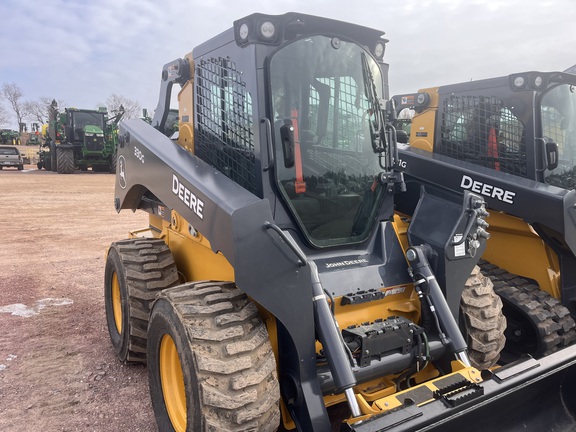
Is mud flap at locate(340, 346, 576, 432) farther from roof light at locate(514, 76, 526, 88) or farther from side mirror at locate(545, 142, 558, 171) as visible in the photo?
roof light at locate(514, 76, 526, 88)

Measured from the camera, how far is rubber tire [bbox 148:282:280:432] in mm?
2186

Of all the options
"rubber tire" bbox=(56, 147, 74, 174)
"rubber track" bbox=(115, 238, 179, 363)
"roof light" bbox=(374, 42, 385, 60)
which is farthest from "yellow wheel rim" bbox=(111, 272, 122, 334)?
"rubber tire" bbox=(56, 147, 74, 174)

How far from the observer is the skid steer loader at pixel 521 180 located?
13.0 feet

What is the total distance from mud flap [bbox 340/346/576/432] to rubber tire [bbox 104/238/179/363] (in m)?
1.98

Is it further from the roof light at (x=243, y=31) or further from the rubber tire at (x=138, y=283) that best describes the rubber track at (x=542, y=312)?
the roof light at (x=243, y=31)

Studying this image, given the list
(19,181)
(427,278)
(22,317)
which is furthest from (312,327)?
(19,181)

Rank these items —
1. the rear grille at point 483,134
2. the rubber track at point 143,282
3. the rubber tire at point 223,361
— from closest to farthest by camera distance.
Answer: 1. the rubber tire at point 223,361
2. the rubber track at point 143,282
3. the rear grille at point 483,134

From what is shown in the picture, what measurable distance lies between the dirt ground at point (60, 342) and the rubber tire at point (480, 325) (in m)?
2.10

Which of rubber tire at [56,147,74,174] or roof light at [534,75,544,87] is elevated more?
rubber tire at [56,147,74,174]

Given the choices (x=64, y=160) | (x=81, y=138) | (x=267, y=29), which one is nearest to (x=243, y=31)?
(x=267, y=29)

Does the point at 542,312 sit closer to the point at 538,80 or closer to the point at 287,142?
the point at 538,80

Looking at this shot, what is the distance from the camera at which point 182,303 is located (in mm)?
2465

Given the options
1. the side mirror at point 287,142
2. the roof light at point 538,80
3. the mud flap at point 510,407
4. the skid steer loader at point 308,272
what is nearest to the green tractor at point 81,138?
the roof light at point 538,80

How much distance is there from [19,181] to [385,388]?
1914 centimetres
